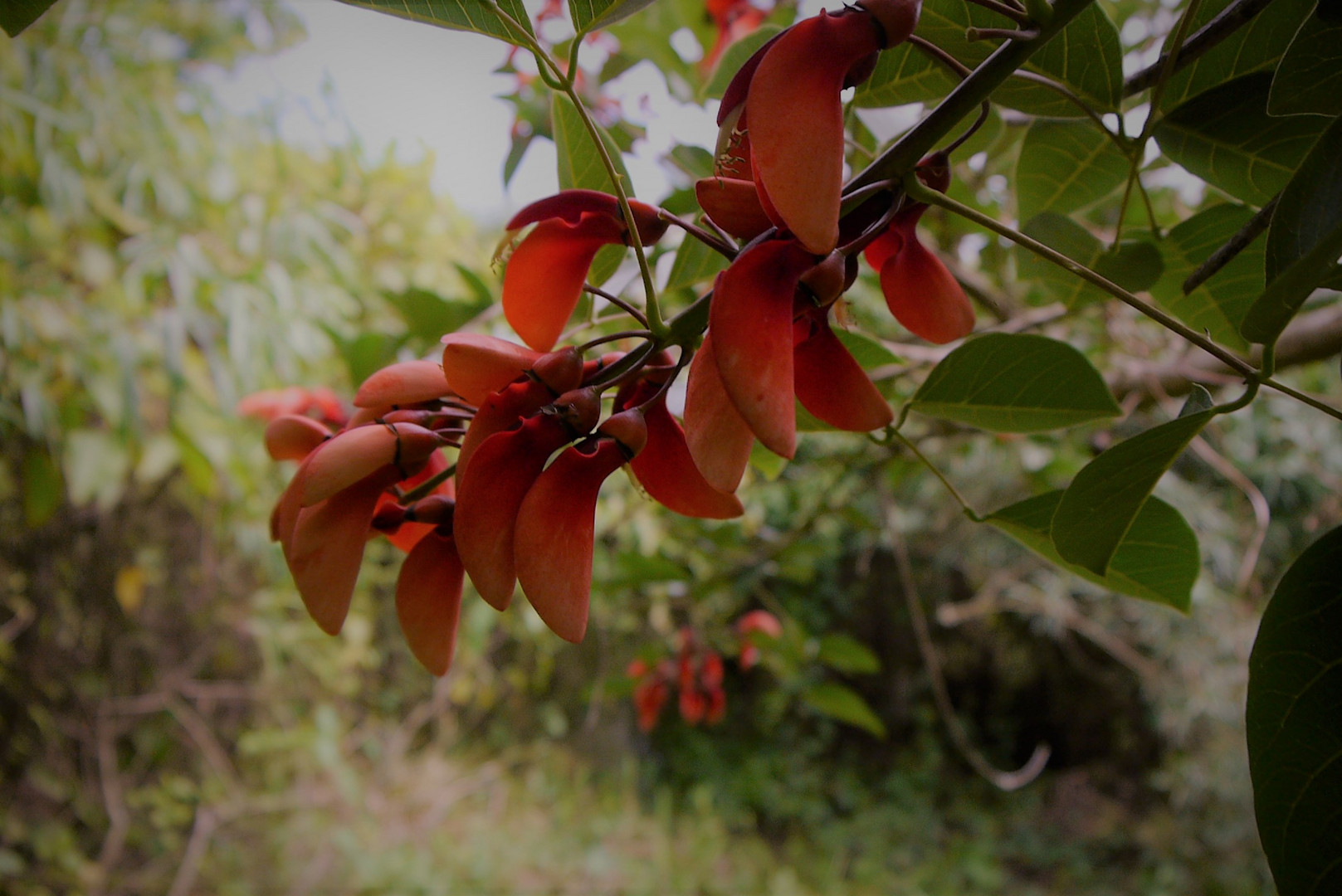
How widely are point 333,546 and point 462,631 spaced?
1.96 m

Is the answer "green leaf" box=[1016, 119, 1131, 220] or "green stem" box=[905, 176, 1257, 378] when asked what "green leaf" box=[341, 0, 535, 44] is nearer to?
"green stem" box=[905, 176, 1257, 378]

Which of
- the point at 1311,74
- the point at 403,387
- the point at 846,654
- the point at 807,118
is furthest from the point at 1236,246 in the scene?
the point at 846,654

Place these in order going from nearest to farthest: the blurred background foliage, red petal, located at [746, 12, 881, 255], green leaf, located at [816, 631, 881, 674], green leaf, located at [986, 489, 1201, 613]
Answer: red petal, located at [746, 12, 881, 255]
green leaf, located at [986, 489, 1201, 613]
green leaf, located at [816, 631, 881, 674]
the blurred background foliage

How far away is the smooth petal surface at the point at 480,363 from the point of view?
0.22m

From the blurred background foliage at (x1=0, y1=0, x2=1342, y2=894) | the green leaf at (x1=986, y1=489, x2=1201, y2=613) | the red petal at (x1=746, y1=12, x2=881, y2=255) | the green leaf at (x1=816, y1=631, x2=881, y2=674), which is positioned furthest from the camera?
the blurred background foliage at (x1=0, y1=0, x2=1342, y2=894)

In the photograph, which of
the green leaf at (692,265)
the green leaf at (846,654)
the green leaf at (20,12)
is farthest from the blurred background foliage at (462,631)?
the green leaf at (20,12)

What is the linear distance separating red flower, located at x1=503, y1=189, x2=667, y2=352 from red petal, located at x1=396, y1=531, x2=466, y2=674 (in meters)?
0.08

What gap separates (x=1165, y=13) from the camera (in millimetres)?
743

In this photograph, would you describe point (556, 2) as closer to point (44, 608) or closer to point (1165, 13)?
point (1165, 13)

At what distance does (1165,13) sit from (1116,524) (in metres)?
0.76

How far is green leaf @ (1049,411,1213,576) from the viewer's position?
212 millimetres

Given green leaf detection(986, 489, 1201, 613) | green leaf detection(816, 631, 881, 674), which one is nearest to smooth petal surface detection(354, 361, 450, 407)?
green leaf detection(986, 489, 1201, 613)

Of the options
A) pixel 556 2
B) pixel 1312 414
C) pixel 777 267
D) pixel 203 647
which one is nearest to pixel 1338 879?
pixel 777 267

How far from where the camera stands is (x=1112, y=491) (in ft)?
0.74
